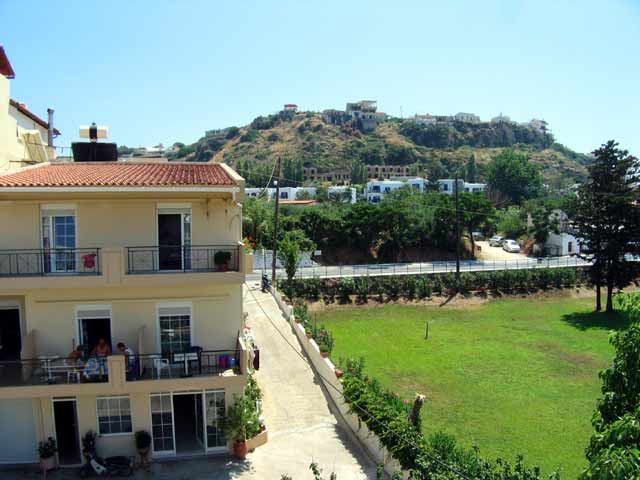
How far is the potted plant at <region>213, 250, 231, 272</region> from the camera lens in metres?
14.7

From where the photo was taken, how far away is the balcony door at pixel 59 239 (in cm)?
1466

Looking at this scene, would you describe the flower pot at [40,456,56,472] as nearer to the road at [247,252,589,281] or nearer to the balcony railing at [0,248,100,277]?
the balcony railing at [0,248,100,277]

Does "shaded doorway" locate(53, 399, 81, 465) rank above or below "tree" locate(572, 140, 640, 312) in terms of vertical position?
below

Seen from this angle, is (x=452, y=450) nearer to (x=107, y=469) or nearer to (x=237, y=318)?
(x=237, y=318)

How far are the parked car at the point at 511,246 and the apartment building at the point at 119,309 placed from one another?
2174 inches

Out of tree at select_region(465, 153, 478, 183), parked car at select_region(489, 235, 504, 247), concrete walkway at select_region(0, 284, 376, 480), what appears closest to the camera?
concrete walkway at select_region(0, 284, 376, 480)

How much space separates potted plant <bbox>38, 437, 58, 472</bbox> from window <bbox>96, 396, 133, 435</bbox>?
1188mm

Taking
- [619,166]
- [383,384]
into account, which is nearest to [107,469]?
[383,384]

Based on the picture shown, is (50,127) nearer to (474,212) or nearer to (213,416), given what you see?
(213,416)

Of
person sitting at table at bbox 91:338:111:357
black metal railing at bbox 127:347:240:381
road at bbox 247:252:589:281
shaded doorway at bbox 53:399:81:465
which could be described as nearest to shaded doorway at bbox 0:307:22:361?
shaded doorway at bbox 53:399:81:465

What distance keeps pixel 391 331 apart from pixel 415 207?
29.6m

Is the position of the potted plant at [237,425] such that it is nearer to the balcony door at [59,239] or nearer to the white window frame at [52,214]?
the balcony door at [59,239]

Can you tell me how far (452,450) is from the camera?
1241 centimetres

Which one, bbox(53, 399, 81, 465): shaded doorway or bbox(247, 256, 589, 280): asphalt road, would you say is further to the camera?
bbox(247, 256, 589, 280): asphalt road
